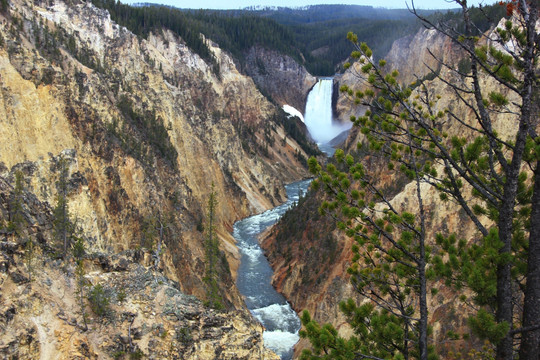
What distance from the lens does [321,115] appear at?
98.8 metres

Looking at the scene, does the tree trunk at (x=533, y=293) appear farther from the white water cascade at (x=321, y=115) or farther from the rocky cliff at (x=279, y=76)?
the rocky cliff at (x=279, y=76)

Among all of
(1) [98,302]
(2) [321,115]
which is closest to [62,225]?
(1) [98,302]

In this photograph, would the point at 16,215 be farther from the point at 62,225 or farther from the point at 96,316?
the point at 96,316

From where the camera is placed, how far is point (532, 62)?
575 centimetres

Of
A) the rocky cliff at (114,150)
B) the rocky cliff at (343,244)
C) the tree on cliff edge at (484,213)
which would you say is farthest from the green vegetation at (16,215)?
the rocky cliff at (343,244)

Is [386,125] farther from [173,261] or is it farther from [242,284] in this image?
[242,284]

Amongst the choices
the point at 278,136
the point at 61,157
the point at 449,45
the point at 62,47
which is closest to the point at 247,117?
the point at 278,136

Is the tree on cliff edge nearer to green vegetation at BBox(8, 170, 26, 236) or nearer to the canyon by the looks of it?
the canyon

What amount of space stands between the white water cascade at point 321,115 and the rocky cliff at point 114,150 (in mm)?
37805

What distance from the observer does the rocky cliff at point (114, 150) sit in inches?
723

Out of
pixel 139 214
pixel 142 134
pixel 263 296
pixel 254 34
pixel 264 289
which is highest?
pixel 254 34

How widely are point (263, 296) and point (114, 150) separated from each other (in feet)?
42.1

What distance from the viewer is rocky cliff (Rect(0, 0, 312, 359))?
723 inches

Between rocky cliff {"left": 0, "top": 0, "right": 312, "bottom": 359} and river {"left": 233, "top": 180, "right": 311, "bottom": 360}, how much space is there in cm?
147
